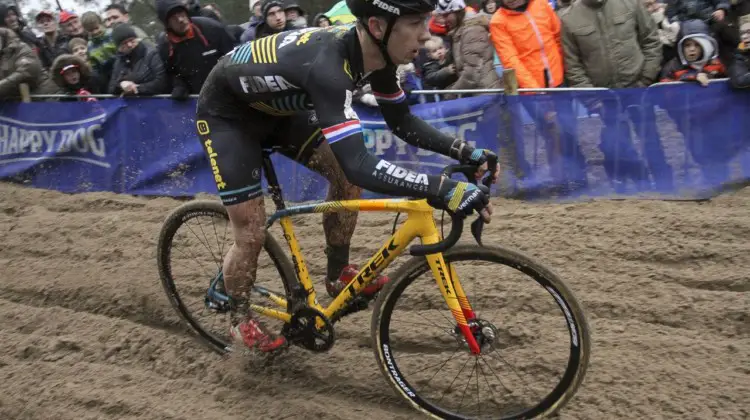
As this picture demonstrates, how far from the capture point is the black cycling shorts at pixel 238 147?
3.75 m

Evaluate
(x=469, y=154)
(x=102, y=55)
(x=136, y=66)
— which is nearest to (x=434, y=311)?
(x=469, y=154)

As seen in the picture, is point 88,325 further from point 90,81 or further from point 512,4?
point 90,81

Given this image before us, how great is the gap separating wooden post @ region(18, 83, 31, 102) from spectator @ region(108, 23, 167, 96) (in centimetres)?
149

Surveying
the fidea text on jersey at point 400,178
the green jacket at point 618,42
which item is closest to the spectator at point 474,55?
the green jacket at point 618,42

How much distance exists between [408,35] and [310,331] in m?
1.69

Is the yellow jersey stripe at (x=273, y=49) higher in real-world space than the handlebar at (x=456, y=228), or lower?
higher

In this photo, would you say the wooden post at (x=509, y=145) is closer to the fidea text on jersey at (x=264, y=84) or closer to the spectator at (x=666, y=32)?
the spectator at (x=666, y=32)

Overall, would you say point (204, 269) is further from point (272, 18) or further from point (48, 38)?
point (48, 38)

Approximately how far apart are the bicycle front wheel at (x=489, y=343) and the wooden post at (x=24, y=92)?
293 inches

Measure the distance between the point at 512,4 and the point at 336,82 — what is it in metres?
4.39

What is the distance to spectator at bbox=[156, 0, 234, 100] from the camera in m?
7.66

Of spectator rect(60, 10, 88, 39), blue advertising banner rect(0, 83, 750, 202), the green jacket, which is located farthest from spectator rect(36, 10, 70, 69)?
the green jacket

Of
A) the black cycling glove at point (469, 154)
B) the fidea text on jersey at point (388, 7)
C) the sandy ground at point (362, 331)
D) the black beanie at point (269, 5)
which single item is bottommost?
the sandy ground at point (362, 331)

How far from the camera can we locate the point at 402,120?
12.7ft
